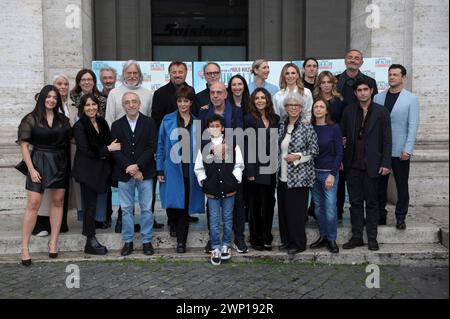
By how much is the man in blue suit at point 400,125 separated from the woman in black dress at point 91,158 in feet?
10.6

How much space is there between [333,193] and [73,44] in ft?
16.6

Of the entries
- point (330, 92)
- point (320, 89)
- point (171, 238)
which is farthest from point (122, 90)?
point (330, 92)

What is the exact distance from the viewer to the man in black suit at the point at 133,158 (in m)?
5.51

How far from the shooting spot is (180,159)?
564 centimetres

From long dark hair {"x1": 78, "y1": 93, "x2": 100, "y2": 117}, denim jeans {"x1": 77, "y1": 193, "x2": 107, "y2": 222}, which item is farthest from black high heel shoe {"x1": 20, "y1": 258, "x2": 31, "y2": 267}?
long dark hair {"x1": 78, "y1": 93, "x2": 100, "y2": 117}

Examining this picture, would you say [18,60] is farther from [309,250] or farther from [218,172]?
[309,250]

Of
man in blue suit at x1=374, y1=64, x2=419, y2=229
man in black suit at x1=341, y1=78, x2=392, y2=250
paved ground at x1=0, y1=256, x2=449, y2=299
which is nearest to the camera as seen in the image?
paved ground at x1=0, y1=256, x2=449, y2=299

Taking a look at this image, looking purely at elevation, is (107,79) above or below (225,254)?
above

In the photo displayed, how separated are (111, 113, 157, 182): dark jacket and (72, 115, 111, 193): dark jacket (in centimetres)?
14

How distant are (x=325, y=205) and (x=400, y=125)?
4.40 feet

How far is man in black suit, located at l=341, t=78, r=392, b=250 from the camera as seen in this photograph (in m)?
5.62

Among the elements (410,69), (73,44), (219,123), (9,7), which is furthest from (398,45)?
(9,7)

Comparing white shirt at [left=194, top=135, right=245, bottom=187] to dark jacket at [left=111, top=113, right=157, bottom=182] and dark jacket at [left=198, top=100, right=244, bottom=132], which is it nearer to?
dark jacket at [left=198, top=100, right=244, bottom=132]

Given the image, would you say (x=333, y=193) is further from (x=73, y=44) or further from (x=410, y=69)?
(x=73, y=44)
